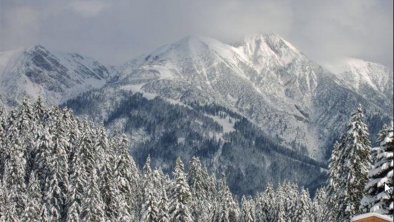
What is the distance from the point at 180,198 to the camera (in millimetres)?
80562

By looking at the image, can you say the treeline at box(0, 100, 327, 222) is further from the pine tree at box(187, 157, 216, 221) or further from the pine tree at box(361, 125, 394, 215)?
the pine tree at box(361, 125, 394, 215)

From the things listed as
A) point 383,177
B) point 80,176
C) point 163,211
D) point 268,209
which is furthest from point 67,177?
point 383,177

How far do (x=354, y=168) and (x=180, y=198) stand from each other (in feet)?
82.1

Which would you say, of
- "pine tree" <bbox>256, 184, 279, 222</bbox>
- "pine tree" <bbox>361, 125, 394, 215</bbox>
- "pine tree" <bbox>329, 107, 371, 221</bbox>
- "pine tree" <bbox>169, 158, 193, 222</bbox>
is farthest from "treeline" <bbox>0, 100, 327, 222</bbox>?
"pine tree" <bbox>361, 125, 394, 215</bbox>

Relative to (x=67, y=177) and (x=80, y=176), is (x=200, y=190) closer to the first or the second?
(x=67, y=177)

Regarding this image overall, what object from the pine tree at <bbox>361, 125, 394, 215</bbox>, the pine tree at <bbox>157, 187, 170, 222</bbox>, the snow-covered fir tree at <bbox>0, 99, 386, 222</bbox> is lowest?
the pine tree at <bbox>361, 125, 394, 215</bbox>

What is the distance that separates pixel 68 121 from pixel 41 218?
2235cm

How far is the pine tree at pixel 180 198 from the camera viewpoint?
79.3 meters

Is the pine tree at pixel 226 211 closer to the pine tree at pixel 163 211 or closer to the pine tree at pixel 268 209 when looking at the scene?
the pine tree at pixel 268 209

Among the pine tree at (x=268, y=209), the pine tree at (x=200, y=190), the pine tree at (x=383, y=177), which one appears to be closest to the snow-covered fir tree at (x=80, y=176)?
the pine tree at (x=200, y=190)

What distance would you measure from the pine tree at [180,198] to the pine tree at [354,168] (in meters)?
21.9

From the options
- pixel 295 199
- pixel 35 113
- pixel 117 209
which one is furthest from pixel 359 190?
pixel 295 199

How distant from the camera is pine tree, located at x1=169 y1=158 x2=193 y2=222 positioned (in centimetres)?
7931

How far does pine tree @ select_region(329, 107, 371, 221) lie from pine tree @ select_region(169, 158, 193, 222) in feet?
71.9
